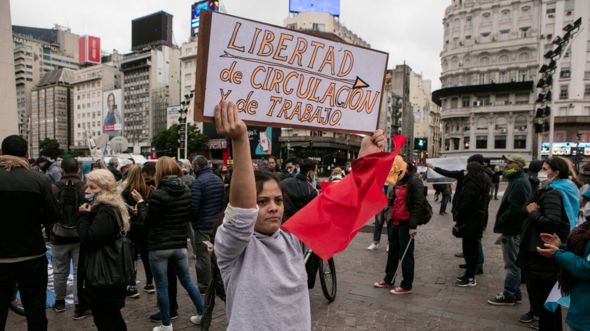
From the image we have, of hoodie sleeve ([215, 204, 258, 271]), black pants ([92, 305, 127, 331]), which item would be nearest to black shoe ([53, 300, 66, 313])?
black pants ([92, 305, 127, 331])

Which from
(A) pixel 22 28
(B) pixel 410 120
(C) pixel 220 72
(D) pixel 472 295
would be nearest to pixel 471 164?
(D) pixel 472 295

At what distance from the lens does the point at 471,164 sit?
5.99 m

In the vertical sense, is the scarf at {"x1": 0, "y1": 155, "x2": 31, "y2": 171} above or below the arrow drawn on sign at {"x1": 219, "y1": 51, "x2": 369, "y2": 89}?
below

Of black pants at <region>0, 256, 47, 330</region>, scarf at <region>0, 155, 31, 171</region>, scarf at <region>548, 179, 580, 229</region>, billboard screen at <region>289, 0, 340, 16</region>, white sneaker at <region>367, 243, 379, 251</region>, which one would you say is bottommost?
white sneaker at <region>367, 243, 379, 251</region>

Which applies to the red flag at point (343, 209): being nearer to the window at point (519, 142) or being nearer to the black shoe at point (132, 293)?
the black shoe at point (132, 293)

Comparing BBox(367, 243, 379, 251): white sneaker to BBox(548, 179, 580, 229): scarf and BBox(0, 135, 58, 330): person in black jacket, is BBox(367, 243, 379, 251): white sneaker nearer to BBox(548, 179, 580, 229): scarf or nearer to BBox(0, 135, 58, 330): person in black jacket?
BBox(548, 179, 580, 229): scarf

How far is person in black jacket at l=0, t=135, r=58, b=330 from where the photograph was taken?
3375mm

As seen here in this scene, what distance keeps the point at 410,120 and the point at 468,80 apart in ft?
155

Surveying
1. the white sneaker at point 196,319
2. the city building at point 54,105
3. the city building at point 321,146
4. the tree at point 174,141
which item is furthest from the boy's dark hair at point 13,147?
the city building at point 54,105

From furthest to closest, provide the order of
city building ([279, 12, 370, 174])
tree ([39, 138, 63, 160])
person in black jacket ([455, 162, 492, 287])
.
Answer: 1. tree ([39, 138, 63, 160])
2. city building ([279, 12, 370, 174])
3. person in black jacket ([455, 162, 492, 287])

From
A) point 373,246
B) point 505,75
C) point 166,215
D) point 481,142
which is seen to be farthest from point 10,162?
point 505,75

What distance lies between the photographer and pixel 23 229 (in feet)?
11.3

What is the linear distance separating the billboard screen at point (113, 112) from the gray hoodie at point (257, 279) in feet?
350

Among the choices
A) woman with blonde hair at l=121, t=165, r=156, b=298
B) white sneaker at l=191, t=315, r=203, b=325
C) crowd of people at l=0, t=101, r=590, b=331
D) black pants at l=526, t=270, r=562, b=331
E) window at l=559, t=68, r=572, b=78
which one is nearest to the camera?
crowd of people at l=0, t=101, r=590, b=331
